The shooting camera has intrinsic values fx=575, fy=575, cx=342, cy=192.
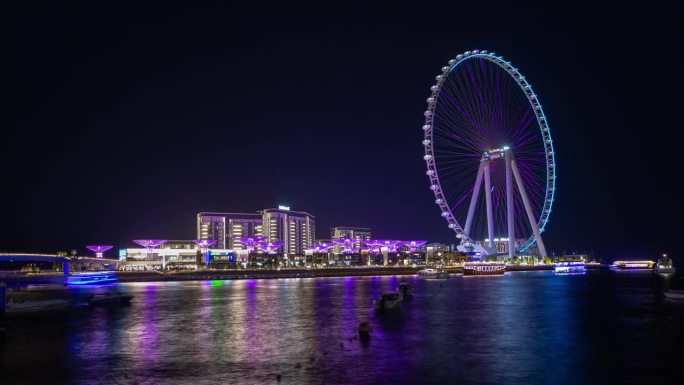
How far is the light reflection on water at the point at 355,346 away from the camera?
19578 mm

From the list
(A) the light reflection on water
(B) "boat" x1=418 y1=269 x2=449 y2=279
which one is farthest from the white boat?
(A) the light reflection on water

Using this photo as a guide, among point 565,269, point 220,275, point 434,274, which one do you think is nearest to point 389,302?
point 434,274

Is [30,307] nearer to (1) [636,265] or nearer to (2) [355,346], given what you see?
(2) [355,346]

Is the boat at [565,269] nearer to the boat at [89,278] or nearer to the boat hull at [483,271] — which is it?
the boat hull at [483,271]

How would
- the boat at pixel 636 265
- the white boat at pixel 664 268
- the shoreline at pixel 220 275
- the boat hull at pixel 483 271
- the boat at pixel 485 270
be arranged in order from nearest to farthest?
the white boat at pixel 664 268, the boat hull at pixel 483 271, the boat at pixel 485 270, the shoreline at pixel 220 275, the boat at pixel 636 265

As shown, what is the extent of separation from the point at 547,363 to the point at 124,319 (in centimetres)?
2999

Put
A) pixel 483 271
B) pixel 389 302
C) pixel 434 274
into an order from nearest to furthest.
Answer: pixel 389 302, pixel 434 274, pixel 483 271

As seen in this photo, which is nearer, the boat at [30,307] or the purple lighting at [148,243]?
the boat at [30,307]

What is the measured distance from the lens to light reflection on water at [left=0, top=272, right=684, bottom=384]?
19578mm

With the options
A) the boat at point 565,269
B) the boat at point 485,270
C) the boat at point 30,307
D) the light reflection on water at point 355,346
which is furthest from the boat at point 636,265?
the boat at point 30,307

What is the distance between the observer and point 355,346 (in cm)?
2556

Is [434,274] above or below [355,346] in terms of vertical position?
below

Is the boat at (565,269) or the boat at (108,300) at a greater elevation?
the boat at (108,300)

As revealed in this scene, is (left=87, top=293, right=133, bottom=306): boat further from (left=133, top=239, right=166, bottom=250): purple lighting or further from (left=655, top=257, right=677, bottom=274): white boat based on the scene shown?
(left=133, top=239, right=166, bottom=250): purple lighting
